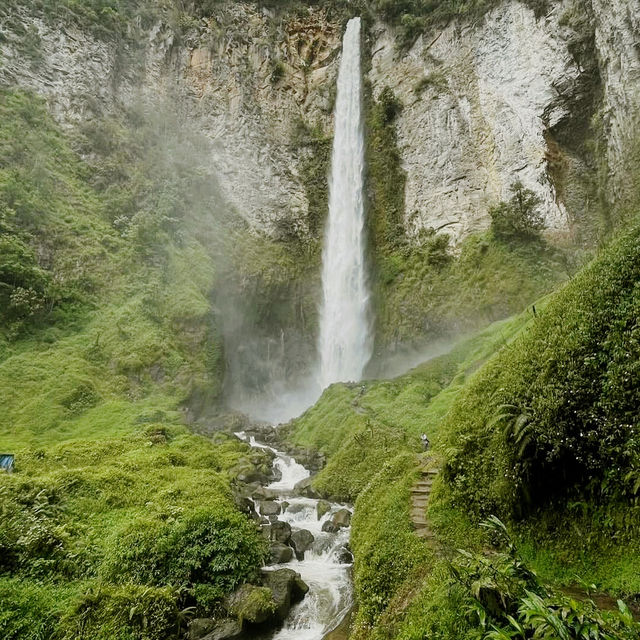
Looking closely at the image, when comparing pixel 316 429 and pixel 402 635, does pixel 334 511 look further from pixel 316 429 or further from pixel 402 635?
pixel 316 429

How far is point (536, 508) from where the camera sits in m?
5.81

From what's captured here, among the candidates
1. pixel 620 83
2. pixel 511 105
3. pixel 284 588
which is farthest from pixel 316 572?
pixel 511 105

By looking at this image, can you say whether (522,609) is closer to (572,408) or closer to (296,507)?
(572,408)

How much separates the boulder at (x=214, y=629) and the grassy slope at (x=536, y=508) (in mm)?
2096

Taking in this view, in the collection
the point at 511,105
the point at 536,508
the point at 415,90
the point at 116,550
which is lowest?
the point at 116,550

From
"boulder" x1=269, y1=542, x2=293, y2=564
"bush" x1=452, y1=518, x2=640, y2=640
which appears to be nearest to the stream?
"boulder" x1=269, y1=542, x2=293, y2=564

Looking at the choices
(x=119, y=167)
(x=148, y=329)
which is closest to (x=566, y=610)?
(x=148, y=329)

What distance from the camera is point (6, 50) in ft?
105

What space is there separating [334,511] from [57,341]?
1948 centimetres

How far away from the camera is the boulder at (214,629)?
664cm

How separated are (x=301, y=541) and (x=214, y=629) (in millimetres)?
3209

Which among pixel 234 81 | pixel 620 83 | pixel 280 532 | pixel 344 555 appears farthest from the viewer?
pixel 234 81

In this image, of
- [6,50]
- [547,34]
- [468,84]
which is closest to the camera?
[547,34]

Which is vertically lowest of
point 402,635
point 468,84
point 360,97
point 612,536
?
point 402,635
